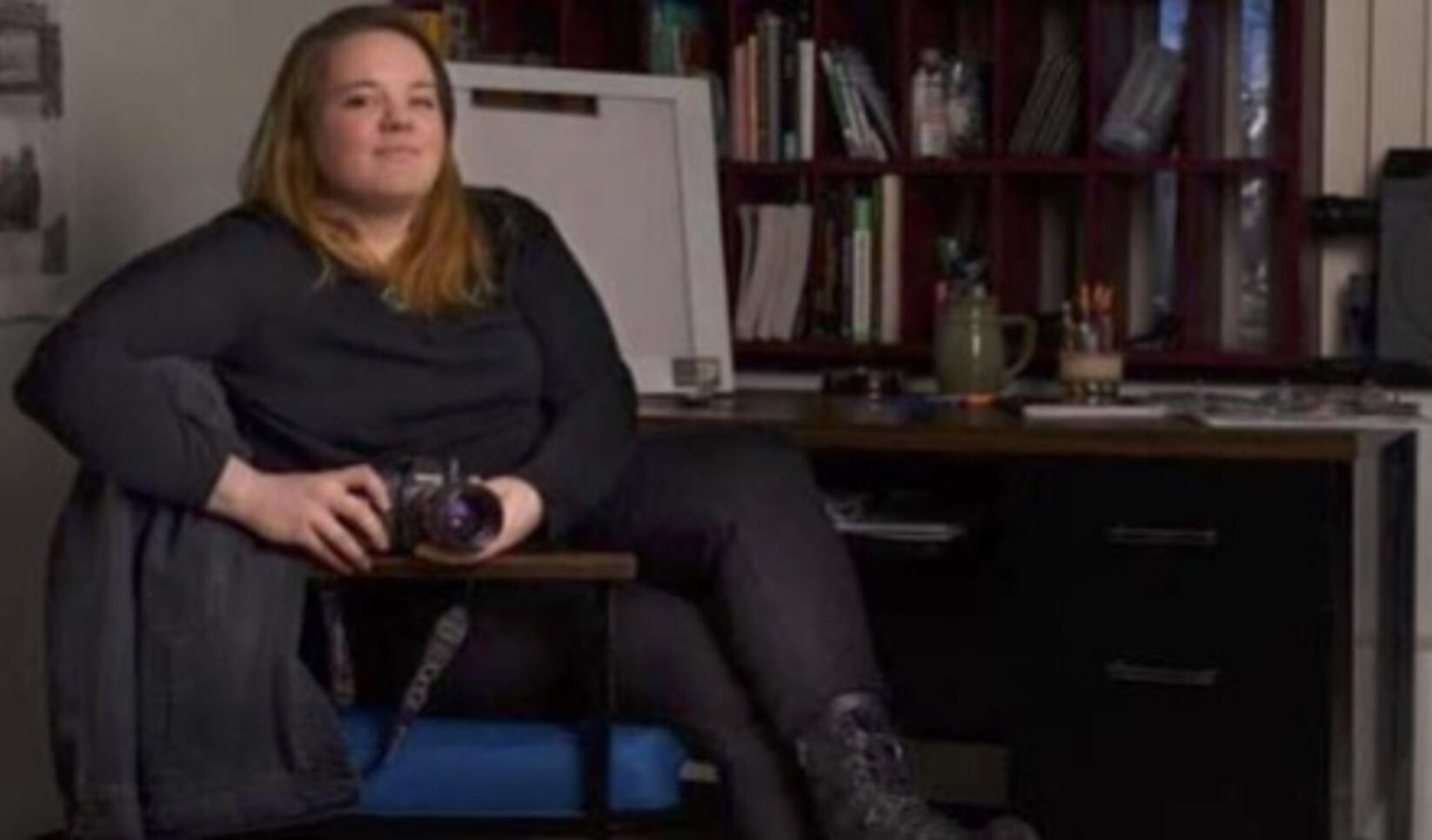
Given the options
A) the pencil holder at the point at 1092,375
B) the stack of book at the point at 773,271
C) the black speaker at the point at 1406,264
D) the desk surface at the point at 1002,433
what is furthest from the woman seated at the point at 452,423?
the black speaker at the point at 1406,264

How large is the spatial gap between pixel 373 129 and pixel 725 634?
71cm

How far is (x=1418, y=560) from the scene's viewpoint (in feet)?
11.9

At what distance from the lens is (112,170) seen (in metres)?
3.68

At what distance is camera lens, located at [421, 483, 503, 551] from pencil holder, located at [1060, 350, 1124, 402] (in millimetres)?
1201

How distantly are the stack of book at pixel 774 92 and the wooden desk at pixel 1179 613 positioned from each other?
66 cm

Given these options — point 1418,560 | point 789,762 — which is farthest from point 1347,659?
Result: point 789,762

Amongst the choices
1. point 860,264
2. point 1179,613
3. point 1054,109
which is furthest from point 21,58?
point 1179,613

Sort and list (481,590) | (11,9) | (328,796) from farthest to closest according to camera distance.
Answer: (11,9), (481,590), (328,796)

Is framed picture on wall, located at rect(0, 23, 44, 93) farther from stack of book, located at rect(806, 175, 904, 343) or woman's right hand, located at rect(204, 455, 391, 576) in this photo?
stack of book, located at rect(806, 175, 904, 343)

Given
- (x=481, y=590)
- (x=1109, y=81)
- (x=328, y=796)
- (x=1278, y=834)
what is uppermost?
(x=1109, y=81)

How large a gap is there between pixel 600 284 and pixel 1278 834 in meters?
1.30

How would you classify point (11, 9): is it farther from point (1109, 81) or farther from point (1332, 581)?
point (1332, 581)

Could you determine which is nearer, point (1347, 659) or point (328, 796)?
point (328, 796)

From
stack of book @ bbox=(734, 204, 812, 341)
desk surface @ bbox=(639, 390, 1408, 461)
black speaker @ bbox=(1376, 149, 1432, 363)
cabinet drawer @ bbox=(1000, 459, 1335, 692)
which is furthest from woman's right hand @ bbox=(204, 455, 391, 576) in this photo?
black speaker @ bbox=(1376, 149, 1432, 363)
